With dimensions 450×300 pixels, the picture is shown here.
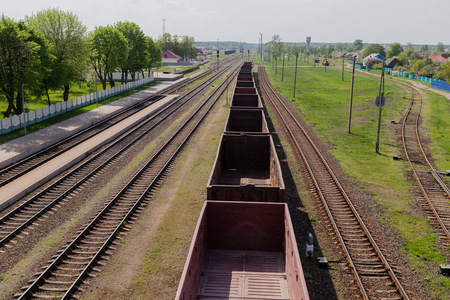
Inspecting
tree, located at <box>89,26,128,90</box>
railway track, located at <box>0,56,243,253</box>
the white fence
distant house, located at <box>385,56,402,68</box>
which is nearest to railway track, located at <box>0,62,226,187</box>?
railway track, located at <box>0,56,243,253</box>

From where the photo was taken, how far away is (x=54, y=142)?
3109cm

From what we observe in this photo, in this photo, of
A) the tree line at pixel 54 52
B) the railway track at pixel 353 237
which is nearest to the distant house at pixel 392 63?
the tree line at pixel 54 52

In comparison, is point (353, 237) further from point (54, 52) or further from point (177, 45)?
point (177, 45)

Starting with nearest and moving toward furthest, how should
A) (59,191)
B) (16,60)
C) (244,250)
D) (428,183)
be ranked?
(244,250) < (59,191) < (428,183) < (16,60)

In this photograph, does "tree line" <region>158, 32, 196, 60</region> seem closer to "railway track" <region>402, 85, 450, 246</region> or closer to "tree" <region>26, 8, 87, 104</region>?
"tree" <region>26, 8, 87, 104</region>

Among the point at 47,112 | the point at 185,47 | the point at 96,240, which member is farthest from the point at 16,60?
the point at 185,47

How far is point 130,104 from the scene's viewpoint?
5041 cm

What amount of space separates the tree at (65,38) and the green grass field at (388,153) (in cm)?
2861

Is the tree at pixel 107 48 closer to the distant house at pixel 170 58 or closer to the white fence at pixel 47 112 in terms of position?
the white fence at pixel 47 112

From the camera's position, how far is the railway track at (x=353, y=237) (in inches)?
488

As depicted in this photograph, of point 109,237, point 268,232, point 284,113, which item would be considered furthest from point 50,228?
point 284,113

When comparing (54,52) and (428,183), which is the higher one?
(54,52)

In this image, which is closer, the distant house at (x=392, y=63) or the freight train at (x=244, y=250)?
the freight train at (x=244, y=250)

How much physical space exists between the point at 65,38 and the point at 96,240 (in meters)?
37.7
